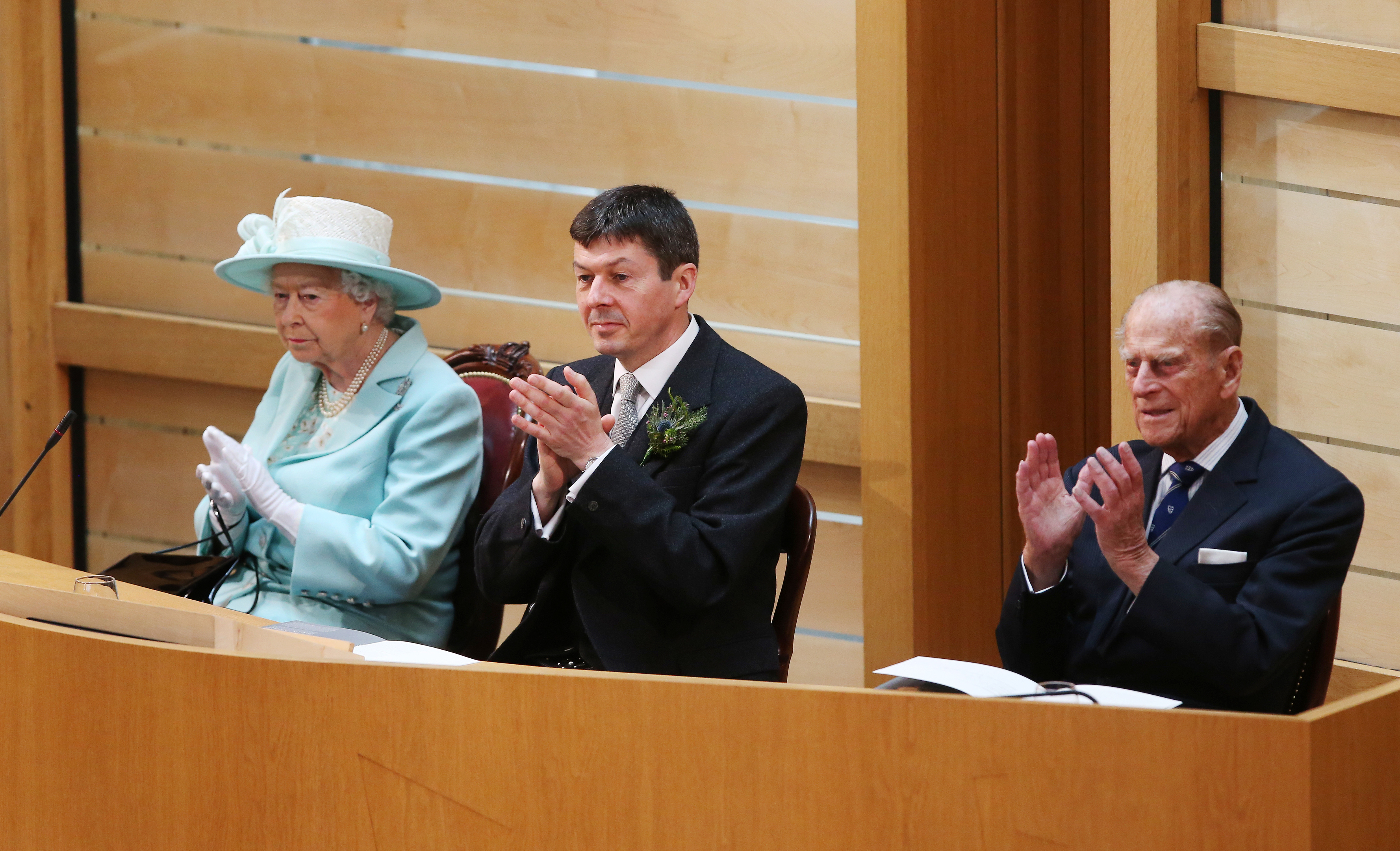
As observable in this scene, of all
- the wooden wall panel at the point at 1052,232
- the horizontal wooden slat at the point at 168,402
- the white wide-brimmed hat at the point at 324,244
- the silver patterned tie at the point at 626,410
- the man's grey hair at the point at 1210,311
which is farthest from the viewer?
the horizontal wooden slat at the point at 168,402

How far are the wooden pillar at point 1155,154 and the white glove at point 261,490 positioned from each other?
5.46 ft

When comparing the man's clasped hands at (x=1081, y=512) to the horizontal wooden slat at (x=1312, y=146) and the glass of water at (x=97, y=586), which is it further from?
the glass of water at (x=97, y=586)

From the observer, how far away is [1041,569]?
101 inches

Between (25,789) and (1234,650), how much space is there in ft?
5.53

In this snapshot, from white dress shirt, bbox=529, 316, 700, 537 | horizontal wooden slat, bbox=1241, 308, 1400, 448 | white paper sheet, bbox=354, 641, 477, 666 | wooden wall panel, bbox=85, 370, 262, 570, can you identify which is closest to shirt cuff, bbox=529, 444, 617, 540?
white dress shirt, bbox=529, 316, 700, 537

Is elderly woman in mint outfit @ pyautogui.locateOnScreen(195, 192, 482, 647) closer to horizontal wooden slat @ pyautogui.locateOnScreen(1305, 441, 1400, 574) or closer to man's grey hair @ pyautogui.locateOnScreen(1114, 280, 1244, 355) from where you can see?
man's grey hair @ pyautogui.locateOnScreen(1114, 280, 1244, 355)

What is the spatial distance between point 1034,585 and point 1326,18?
129cm

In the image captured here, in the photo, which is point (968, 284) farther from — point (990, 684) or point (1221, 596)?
point (990, 684)

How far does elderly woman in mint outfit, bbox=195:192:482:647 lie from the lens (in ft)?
10.0

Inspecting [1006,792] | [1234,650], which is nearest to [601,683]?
[1006,792]

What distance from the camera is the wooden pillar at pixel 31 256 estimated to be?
4824 millimetres

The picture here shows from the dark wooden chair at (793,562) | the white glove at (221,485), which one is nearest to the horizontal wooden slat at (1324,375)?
the dark wooden chair at (793,562)

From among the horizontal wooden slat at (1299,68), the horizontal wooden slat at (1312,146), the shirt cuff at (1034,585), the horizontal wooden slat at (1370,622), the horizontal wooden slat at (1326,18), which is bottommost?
the horizontal wooden slat at (1370,622)

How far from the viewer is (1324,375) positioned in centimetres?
301
